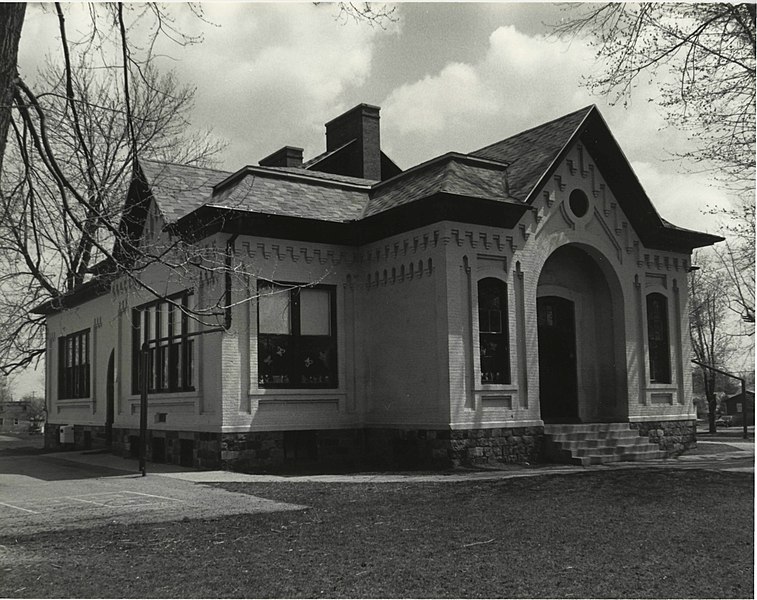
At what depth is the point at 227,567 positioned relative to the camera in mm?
7887

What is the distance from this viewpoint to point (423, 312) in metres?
18.2

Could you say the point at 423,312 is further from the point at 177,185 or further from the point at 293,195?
the point at 177,185

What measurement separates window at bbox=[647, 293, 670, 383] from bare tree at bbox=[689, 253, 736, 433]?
17.7m

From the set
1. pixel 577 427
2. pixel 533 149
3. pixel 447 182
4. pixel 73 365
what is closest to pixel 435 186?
pixel 447 182

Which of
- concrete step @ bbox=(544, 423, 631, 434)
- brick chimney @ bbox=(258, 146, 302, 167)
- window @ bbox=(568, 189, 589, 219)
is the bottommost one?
concrete step @ bbox=(544, 423, 631, 434)

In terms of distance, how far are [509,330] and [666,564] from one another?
10.4 m

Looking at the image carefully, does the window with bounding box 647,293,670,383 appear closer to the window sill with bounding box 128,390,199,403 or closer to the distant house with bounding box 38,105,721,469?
the distant house with bounding box 38,105,721,469

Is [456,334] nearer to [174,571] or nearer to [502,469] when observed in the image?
[502,469]

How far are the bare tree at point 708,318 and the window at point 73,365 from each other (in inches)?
1005

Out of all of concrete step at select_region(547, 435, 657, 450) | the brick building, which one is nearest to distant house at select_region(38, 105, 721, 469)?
concrete step at select_region(547, 435, 657, 450)

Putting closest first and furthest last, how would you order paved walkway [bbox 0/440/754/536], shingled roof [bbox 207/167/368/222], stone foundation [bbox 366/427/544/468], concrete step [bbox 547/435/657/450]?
paved walkway [bbox 0/440/754/536]
stone foundation [bbox 366/427/544/468]
concrete step [bbox 547/435/657/450]
shingled roof [bbox 207/167/368/222]

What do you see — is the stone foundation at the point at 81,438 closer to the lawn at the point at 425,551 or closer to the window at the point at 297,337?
the window at the point at 297,337

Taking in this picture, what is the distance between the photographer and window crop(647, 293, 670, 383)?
21.4m

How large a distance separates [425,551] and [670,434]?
14.1 m
